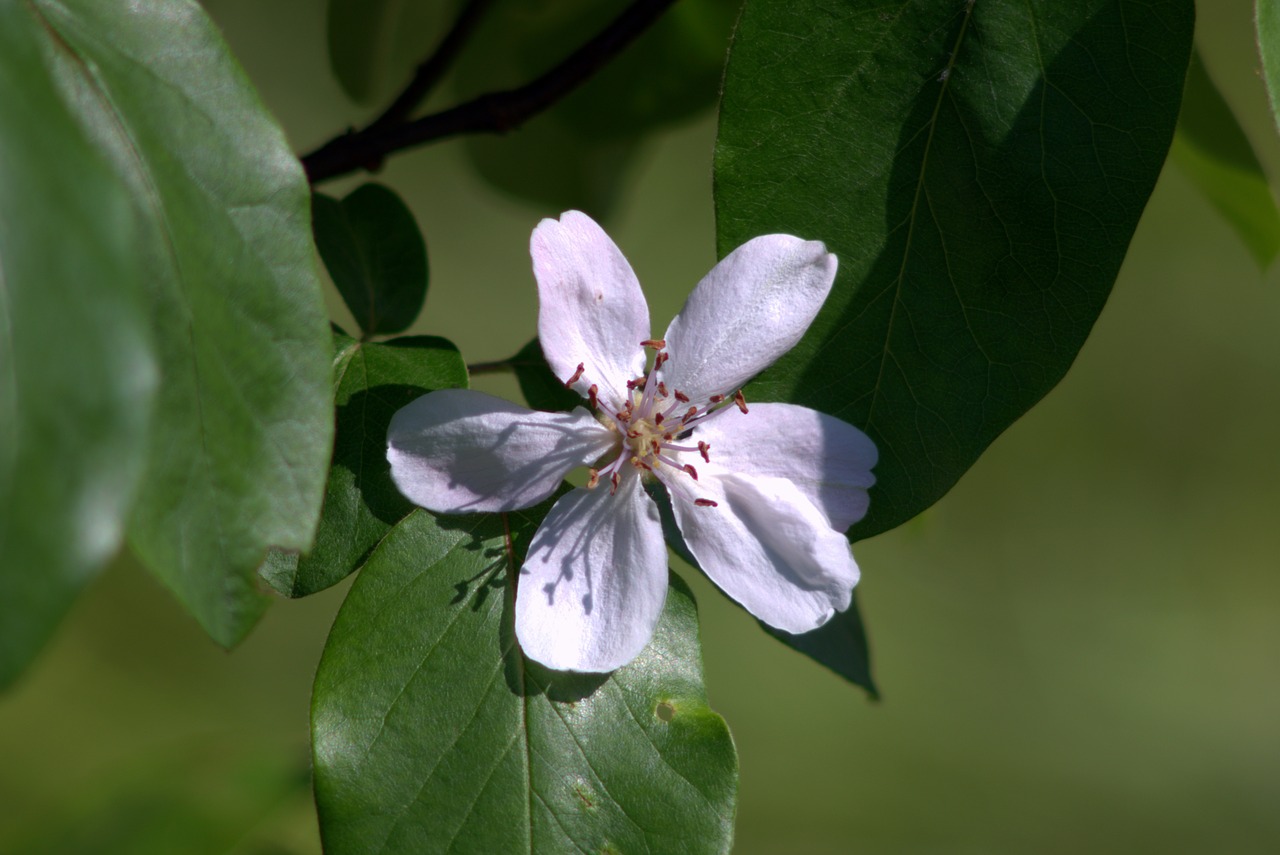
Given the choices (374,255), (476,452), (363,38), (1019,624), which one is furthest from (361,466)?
(1019,624)

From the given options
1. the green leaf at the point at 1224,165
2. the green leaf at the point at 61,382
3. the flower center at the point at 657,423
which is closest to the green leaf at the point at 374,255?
the flower center at the point at 657,423

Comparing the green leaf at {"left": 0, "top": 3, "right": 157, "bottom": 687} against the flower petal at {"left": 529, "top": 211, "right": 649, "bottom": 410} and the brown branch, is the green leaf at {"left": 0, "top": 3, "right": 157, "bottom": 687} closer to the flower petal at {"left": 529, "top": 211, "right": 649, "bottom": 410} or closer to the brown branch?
the flower petal at {"left": 529, "top": 211, "right": 649, "bottom": 410}

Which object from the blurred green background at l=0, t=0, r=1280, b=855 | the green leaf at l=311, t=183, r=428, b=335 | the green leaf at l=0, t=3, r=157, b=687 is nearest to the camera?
the green leaf at l=0, t=3, r=157, b=687

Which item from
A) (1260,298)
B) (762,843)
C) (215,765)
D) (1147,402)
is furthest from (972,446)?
(1260,298)

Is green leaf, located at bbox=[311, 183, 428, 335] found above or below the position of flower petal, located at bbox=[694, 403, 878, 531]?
below

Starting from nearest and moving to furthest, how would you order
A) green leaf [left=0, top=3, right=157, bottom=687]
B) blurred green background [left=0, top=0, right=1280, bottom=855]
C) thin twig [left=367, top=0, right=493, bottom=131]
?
green leaf [left=0, top=3, right=157, bottom=687], thin twig [left=367, top=0, right=493, bottom=131], blurred green background [left=0, top=0, right=1280, bottom=855]

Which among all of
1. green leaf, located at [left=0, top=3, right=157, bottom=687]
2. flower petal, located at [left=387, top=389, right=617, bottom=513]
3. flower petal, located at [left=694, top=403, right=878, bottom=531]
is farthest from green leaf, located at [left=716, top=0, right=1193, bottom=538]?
green leaf, located at [left=0, top=3, right=157, bottom=687]

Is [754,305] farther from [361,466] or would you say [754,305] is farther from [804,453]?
[361,466]
